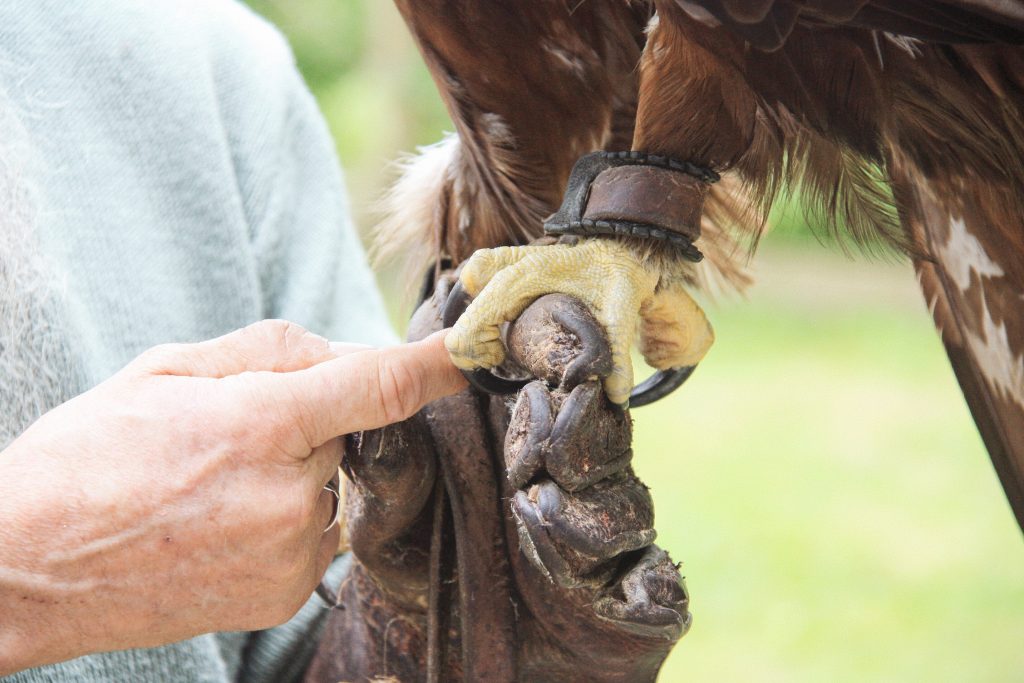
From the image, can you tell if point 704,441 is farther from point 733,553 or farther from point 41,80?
point 41,80

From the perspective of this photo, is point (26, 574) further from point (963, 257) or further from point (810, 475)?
point (810, 475)

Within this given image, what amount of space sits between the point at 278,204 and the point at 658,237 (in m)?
0.47

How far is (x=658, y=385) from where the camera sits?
93cm

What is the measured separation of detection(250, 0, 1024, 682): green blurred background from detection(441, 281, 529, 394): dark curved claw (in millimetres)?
373

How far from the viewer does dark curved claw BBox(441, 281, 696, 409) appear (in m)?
0.77

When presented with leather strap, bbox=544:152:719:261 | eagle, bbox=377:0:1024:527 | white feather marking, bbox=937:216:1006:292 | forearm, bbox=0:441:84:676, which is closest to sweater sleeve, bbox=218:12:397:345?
eagle, bbox=377:0:1024:527

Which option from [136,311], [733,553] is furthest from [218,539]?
[733,553]

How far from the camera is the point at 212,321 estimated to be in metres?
1.11

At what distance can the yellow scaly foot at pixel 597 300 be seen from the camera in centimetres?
81

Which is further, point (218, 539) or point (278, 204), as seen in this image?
point (278, 204)

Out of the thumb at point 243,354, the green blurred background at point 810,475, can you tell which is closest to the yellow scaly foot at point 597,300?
the thumb at point 243,354

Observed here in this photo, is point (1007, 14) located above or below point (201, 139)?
below

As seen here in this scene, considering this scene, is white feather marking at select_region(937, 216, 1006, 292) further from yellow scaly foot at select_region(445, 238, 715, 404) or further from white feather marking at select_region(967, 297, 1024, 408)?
yellow scaly foot at select_region(445, 238, 715, 404)

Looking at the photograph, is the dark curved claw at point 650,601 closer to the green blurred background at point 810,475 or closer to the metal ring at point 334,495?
the metal ring at point 334,495
